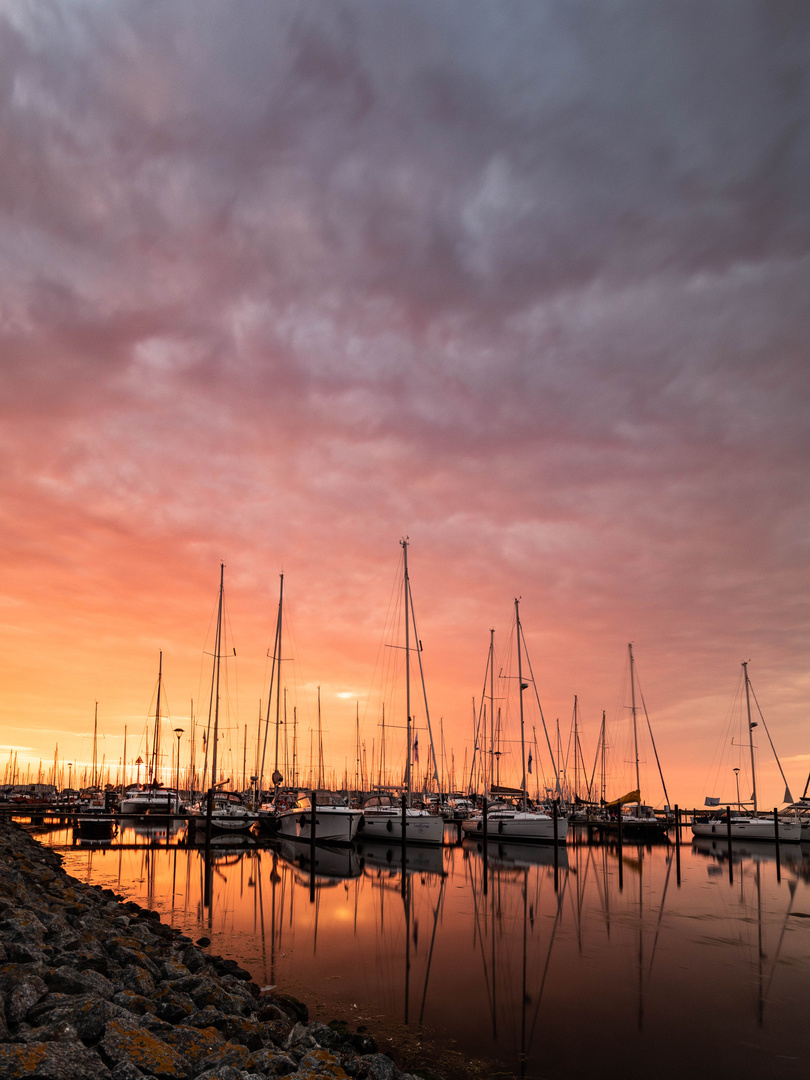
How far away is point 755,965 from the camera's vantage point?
2167 cm

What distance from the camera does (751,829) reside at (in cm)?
7050

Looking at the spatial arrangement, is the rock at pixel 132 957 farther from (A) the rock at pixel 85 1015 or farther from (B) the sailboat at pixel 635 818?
(B) the sailboat at pixel 635 818

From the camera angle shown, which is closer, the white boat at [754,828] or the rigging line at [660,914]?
the rigging line at [660,914]

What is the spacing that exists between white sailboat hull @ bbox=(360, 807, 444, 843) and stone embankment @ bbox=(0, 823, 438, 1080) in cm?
3699

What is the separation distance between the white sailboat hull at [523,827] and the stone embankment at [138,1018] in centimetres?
4421

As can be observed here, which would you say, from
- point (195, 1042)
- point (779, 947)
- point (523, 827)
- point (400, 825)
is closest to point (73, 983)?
point (195, 1042)

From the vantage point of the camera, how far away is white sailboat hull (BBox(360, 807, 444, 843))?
5288 centimetres

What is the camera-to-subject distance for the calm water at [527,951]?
14797mm

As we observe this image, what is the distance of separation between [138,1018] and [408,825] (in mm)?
45268

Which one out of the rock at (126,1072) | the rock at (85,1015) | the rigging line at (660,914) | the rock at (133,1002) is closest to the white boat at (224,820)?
the rigging line at (660,914)

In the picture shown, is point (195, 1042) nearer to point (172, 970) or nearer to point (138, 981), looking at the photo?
point (138, 981)

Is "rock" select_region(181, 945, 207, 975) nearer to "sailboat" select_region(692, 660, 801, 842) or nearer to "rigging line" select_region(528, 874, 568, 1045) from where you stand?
"rigging line" select_region(528, 874, 568, 1045)

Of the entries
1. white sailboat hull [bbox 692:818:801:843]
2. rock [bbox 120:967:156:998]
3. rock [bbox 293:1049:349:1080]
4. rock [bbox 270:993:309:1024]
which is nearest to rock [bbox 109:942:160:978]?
rock [bbox 120:967:156:998]

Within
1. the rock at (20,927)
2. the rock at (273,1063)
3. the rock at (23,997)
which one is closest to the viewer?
the rock at (273,1063)
